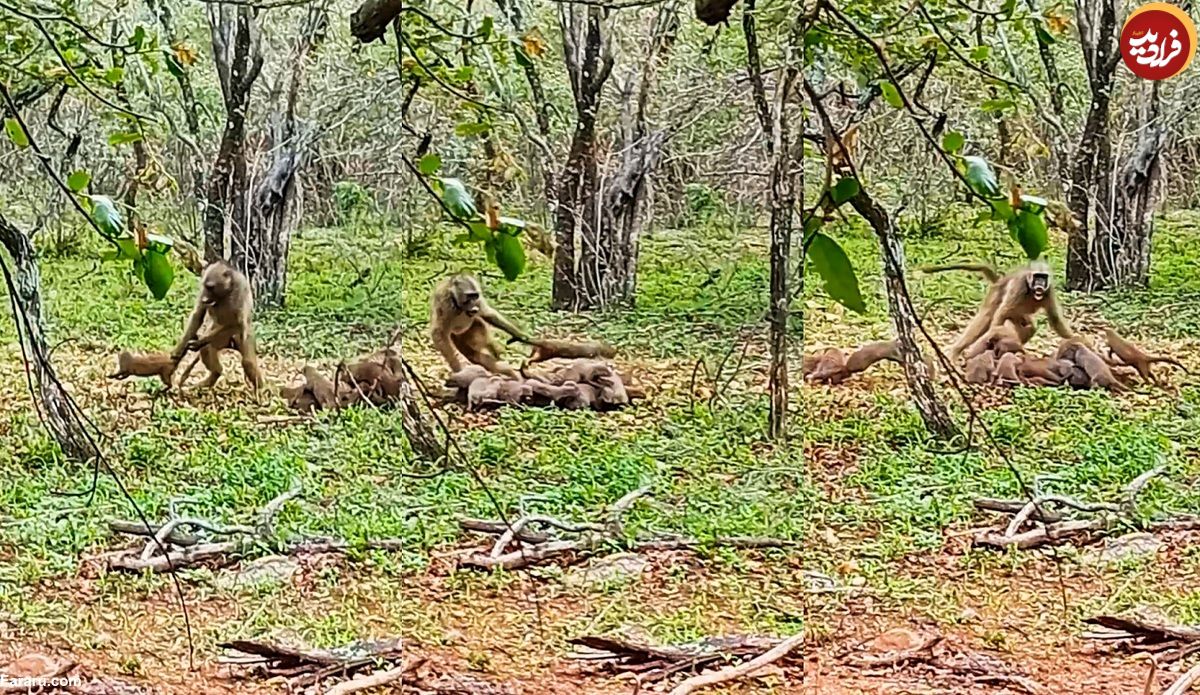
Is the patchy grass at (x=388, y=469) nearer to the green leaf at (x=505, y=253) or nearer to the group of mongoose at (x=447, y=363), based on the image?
the group of mongoose at (x=447, y=363)

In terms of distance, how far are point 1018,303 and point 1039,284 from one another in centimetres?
5

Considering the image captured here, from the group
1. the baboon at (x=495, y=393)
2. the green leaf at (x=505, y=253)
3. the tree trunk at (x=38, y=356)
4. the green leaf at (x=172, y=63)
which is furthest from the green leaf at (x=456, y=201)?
the tree trunk at (x=38, y=356)

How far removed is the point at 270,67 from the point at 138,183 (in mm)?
303

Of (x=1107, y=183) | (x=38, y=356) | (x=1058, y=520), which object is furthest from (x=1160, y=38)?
(x=38, y=356)

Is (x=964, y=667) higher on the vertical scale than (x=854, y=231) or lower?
lower

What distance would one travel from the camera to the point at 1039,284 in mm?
2336

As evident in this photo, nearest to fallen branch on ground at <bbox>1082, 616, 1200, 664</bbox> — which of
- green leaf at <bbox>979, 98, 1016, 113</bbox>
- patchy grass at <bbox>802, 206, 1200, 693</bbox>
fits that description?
patchy grass at <bbox>802, 206, 1200, 693</bbox>

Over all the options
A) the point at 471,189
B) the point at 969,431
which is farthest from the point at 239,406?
the point at 969,431

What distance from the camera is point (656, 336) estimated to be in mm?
2301

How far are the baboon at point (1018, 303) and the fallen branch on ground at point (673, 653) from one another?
25.4 inches

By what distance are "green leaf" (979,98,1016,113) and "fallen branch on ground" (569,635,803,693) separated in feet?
3.20

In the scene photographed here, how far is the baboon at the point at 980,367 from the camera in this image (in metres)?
2.37

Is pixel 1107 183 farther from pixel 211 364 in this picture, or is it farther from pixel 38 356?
pixel 38 356

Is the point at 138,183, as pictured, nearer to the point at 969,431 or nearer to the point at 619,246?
the point at 619,246
